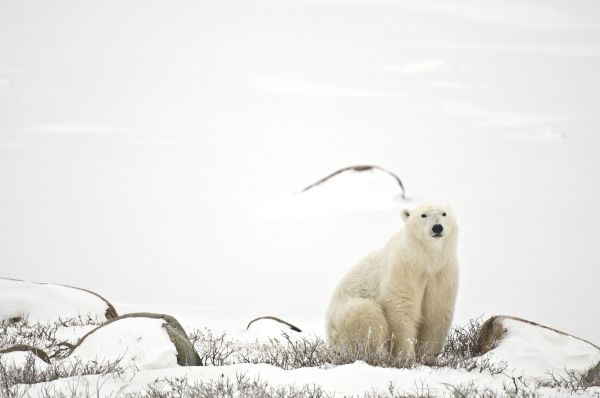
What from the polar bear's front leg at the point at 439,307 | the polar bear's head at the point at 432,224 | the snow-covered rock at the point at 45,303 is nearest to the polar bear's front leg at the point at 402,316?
the polar bear's front leg at the point at 439,307

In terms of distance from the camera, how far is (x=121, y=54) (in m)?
33.8

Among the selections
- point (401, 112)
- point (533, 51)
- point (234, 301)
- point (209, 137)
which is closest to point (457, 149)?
point (401, 112)

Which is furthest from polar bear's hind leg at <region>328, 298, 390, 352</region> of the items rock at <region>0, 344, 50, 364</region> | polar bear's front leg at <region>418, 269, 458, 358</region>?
rock at <region>0, 344, 50, 364</region>

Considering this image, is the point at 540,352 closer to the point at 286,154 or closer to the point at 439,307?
the point at 439,307

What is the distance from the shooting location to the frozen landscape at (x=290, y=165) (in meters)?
9.70

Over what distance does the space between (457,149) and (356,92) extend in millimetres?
9801

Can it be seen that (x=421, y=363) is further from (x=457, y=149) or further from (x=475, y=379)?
(x=457, y=149)

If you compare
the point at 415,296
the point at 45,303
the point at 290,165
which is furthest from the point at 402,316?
the point at 290,165

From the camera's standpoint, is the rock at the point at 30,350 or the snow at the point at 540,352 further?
the snow at the point at 540,352

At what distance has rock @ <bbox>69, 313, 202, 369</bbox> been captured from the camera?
4441 millimetres

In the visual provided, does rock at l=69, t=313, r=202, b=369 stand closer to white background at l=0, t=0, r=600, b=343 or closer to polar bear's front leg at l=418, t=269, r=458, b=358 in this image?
polar bear's front leg at l=418, t=269, r=458, b=358

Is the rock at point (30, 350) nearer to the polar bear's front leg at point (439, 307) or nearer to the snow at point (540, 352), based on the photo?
the polar bear's front leg at point (439, 307)

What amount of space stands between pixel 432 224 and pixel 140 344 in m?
2.38

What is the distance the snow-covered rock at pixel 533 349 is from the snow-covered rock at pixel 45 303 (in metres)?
3.87
